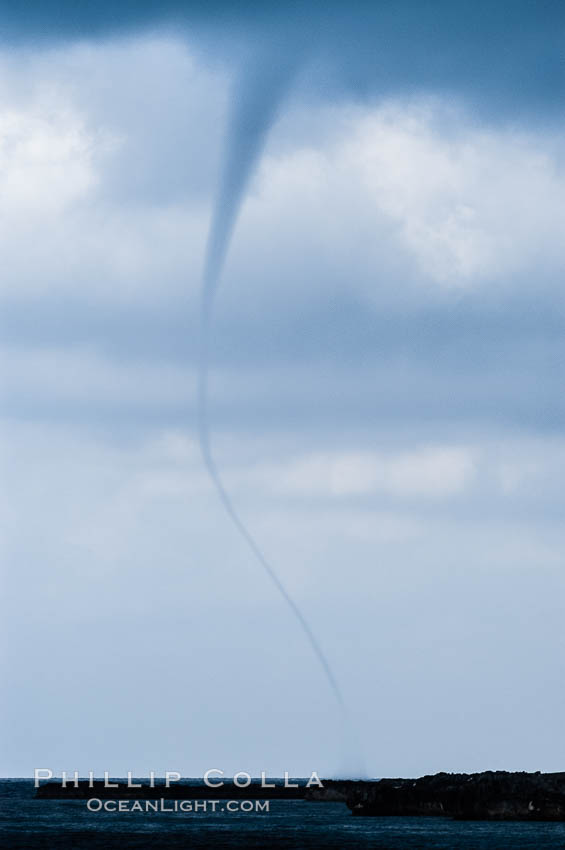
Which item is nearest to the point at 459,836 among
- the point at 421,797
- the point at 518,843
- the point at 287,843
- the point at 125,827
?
the point at 518,843

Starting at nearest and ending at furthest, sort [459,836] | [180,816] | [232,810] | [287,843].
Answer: [287,843], [459,836], [180,816], [232,810]

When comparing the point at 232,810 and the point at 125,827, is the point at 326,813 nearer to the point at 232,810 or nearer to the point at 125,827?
the point at 232,810

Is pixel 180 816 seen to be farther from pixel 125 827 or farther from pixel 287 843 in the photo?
pixel 287 843

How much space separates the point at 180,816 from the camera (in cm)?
17975

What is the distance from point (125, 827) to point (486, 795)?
1972 inches

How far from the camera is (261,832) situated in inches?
5231

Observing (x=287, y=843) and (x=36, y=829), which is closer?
(x=287, y=843)

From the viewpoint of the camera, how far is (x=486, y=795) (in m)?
173

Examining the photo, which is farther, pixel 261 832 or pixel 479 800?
pixel 479 800

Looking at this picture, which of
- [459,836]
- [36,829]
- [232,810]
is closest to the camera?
[459,836]

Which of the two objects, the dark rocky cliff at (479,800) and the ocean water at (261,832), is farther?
the dark rocky cliff at (479,800)

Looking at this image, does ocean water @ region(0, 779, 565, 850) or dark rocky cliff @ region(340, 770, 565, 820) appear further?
dark rocky cliff @ region(340, 770, 565, 820)

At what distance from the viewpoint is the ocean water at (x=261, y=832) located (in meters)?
116

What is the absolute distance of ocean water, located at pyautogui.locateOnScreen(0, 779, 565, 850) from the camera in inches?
4584
